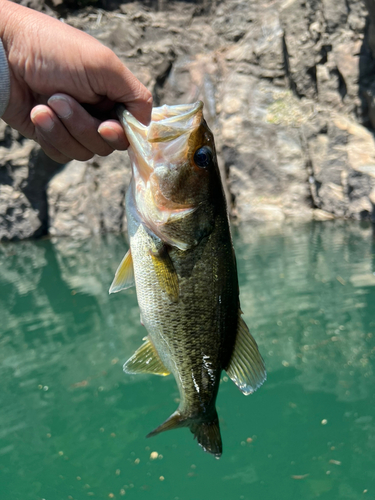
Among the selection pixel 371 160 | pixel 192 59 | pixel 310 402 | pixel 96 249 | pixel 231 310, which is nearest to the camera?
pixel 231 310

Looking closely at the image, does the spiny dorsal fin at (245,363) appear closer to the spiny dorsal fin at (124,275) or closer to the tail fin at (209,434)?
the tail fin at (209,434)

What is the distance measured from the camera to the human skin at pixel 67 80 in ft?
5.57

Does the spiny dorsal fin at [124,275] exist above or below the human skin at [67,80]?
below

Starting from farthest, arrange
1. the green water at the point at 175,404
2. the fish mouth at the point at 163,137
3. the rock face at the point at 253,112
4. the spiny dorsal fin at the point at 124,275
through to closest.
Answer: the rock face at the point at 253,112 → the green water at the point at 175,404 → the spiny dorsal fin at the point at 124,275 → the fish mouth at the point at 163,137

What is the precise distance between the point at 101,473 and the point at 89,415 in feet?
2.31

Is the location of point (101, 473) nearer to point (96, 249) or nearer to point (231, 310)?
point (231, 310)

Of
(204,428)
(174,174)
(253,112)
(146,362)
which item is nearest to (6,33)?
(174,174)

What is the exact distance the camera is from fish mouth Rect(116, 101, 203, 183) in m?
1.57

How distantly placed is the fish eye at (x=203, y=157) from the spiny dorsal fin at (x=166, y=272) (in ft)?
1.07

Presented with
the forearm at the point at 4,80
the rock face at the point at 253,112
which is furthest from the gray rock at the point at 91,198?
the forearm at the point at 4,80

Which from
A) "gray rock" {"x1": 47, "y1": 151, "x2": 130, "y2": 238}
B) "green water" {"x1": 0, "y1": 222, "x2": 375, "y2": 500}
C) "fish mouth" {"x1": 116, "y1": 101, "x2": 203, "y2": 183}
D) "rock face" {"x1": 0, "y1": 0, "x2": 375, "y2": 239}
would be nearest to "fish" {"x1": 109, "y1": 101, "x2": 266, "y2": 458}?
"fish mouth" {"x1": 116, "y1": 101, "x2": 203, "y2": 183}

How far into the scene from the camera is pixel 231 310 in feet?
5.51

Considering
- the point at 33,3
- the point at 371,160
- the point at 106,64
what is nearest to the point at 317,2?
the point at 371,160

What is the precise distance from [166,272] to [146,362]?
0.45m
